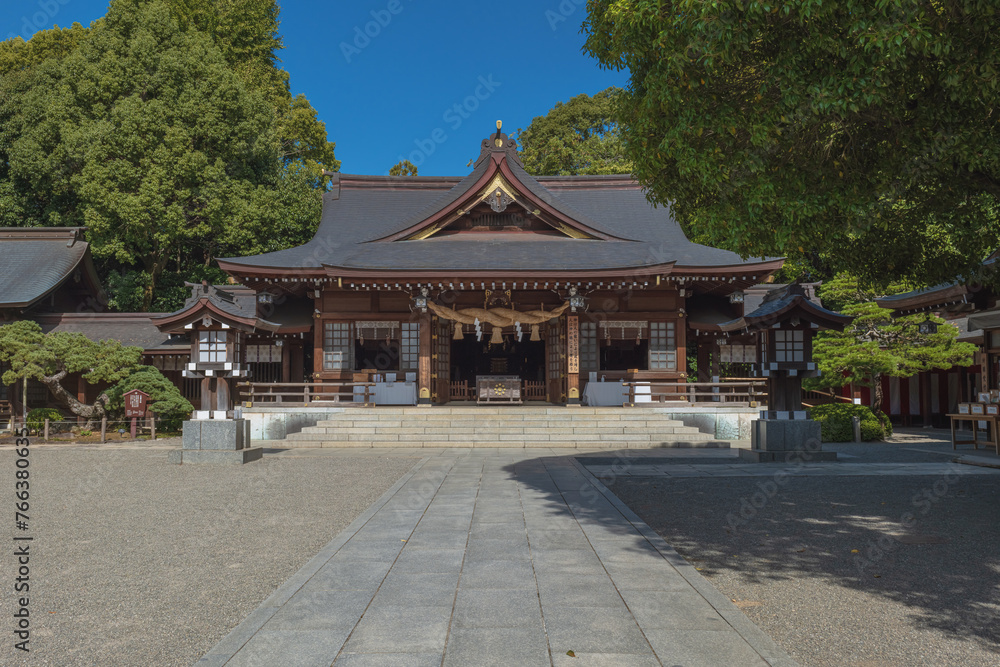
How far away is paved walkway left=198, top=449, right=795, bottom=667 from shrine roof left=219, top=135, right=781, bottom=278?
1307 cm

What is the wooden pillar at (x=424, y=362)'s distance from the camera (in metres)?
19.5

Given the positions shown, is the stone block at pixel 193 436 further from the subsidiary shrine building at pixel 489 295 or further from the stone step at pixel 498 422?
the subsidiary shrine building at pixel 489 295

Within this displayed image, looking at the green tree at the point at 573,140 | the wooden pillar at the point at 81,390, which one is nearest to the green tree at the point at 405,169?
the green tree at the point at 573,140

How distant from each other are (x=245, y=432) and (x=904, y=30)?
13.0m

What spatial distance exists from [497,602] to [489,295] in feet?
54.3

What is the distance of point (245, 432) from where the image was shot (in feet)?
45.4

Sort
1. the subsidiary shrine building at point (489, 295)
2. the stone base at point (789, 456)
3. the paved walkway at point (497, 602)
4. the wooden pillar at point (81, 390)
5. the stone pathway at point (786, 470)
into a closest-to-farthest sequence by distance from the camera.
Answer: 1. the paved walkway at point (497, 602)
2. the stone pathway at point (786, 470)
3. the stone base at point (789, 456)
4. the subsidiary shrine building at point (489, 295)
5. the wooden pillar at point (81, 390)

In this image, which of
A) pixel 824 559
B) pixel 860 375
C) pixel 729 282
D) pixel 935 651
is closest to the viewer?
pixel 935 651

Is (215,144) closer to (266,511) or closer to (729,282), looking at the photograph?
(729,282)

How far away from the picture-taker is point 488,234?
22.9 meters

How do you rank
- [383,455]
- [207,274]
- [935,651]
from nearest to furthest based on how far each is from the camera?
[935,651]
[383,455]
[207,274]

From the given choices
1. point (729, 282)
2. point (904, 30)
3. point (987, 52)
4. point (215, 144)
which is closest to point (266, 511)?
point (904, 30)

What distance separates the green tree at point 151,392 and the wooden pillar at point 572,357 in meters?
11.3

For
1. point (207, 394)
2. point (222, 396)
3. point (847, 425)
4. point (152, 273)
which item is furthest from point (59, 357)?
point (847, 425)
